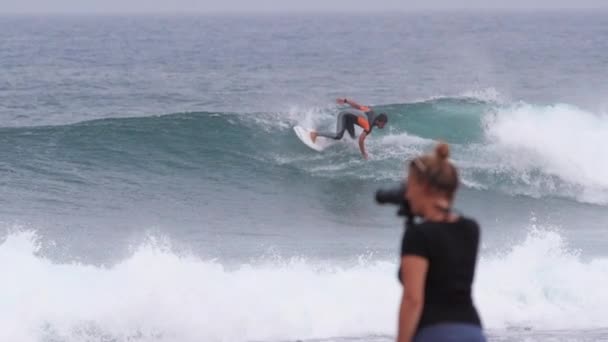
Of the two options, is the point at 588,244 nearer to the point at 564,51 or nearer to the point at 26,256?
the point at 26,256

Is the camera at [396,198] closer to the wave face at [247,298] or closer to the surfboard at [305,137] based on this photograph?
the wave face at [247,298]

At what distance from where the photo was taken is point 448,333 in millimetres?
3715

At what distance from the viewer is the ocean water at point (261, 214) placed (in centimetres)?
943

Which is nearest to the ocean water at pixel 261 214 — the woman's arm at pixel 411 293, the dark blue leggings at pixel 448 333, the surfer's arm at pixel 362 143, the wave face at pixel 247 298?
the wave face at pixel 247 298

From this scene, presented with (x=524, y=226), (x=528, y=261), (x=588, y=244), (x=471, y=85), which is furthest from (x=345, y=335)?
(x=471, y=85)

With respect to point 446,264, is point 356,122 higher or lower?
higher

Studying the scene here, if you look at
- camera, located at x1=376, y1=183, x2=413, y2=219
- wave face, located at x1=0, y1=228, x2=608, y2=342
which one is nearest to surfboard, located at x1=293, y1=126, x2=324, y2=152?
wave face, located at x1=0, y1=228, x2=608, y2=342

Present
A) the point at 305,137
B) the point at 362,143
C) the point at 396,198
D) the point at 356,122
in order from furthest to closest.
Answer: the point at 305,137
the point at 356,122
the point at 362,143
the point at 396,198

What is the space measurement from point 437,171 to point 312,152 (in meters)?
15.3

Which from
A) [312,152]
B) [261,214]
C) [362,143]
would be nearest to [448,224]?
[261,214]

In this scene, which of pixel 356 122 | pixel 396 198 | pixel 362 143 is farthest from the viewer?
pixel 356 122

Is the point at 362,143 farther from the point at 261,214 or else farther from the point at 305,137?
the point at 261,214

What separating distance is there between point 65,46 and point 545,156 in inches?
1925

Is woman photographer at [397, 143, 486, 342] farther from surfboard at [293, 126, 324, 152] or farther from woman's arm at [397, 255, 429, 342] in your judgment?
surfboard at [293, 126, 324, 152]
